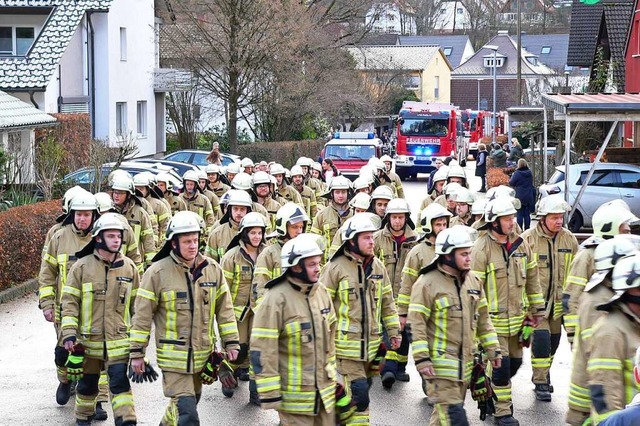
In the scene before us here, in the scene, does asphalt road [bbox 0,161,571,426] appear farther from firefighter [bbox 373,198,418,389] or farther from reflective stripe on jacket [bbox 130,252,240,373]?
reflective stripe on jacket [bbox 130,252,240,373]

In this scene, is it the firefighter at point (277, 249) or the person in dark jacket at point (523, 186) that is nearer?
the firefighter at point (277, 249)

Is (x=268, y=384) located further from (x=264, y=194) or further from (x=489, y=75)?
(x=489, y=75)

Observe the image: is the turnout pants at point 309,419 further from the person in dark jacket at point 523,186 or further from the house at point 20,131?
the person in dark jacket at point 523,186

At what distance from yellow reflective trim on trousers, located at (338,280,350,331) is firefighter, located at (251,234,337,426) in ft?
4.30

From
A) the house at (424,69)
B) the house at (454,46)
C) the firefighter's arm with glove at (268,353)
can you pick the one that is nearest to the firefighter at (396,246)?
the firefighter's arm with glove at (268,353)

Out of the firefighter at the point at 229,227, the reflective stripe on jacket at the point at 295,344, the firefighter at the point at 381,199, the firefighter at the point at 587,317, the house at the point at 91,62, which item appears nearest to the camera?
the firefighter at the point at 587,317

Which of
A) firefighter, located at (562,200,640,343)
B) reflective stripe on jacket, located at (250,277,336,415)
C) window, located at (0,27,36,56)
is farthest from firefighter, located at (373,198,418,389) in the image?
window, located at (0,27,36,56)

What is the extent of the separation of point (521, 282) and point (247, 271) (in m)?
2.71

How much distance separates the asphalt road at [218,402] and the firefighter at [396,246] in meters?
0.24

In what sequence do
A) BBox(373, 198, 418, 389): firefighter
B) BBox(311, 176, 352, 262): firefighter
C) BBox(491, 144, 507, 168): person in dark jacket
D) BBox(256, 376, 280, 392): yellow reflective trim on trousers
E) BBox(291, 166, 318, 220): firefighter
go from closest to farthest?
BBox(256, 376, 280, 392): yellow reflective trim on trousers
BBox(373, 198, 418, 389): firefighter
BBox(311, 176, 352, 262): firefighter
BBox(291, 166, 318, 220): firefighter
BBox(491, 144, 507, 168): person in dark jacket

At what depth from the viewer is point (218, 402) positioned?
11.0m

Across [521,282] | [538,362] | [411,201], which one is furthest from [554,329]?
[411,201]

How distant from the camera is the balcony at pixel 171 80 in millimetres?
42312

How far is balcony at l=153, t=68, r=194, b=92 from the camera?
139ft
